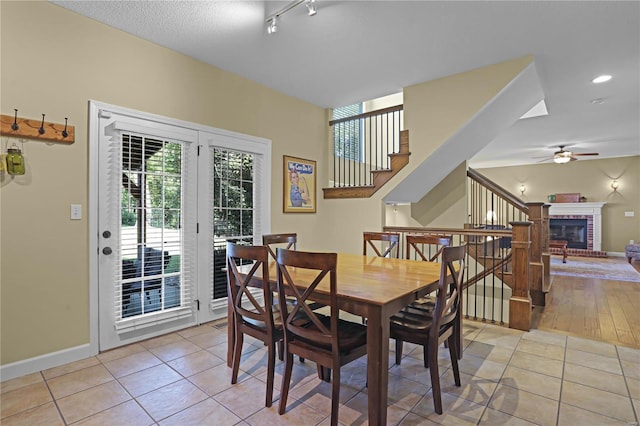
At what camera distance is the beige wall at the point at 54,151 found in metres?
2.35

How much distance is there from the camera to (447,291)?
2.07m

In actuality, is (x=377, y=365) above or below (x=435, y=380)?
above

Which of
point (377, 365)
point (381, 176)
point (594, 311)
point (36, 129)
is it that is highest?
point (36, 129)

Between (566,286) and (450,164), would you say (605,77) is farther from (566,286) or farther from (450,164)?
(566,286)

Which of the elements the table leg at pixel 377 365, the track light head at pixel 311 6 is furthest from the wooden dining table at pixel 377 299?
the track light head at pixel 311 6

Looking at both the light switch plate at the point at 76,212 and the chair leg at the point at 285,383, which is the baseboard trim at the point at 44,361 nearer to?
the light switch plate at the point at 76,212

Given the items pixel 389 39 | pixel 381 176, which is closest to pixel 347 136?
pixel 381 176

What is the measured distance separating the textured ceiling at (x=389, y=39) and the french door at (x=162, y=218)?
789mm

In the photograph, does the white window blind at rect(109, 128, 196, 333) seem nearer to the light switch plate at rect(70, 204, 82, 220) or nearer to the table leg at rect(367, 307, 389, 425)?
the light switch plate at rect(70, 204, 82, 220)

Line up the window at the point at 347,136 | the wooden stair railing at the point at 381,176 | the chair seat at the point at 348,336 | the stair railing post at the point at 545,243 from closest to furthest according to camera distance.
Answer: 1. the chair seat at the point at 348,336
2. the wooden stair railing at the point at 381,176
3. the stair railing post at the point at 545,243
4. the window at the point at 347,136

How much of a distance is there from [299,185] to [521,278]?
281 cm

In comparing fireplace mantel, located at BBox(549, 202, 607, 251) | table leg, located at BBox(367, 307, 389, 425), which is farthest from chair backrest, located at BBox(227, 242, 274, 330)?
fireplace mantel, located at BBox(549, 202, 607, 251)

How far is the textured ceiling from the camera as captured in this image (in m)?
2.58

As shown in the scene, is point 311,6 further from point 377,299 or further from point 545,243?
point 545,243
